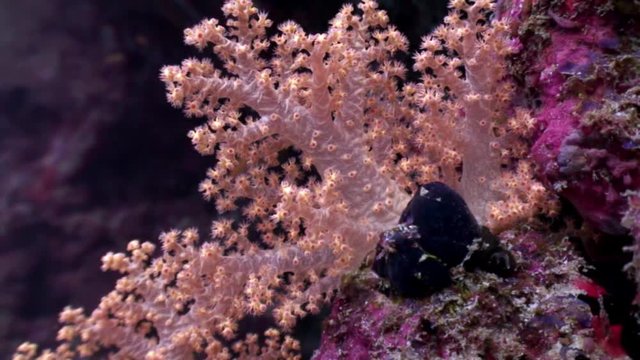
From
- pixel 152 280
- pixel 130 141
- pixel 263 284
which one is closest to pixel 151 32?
pixel 130 141

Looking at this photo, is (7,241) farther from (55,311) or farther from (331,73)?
(331,73)

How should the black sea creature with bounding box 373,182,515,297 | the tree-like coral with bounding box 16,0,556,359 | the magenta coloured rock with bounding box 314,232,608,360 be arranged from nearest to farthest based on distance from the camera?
1. the magenta coloured rock with bounding box 314,232,608,360
2. the black sea creature with bounding box 373,182,515,297
3. the tree-like coral with bounding box 16,0,556,359

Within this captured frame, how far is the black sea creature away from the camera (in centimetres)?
220

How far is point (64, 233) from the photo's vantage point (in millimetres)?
3111

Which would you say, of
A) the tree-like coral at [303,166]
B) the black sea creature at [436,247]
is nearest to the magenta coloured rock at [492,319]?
the black sea creature at [436,247]

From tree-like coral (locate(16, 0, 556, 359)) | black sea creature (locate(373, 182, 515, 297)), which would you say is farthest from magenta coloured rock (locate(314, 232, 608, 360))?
tree-like coral (locate(16, 0, 556, 359))

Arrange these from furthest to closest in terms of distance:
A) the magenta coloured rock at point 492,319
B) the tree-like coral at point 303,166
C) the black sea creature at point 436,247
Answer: the tree-like coral at point 303,166, the black sea creature at point 436,247, the magenta coloured rock at point 492,319

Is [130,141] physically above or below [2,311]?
above

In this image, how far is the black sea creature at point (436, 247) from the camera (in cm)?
220

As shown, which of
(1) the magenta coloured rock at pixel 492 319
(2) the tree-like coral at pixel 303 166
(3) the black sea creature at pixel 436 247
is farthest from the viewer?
(2) the tree-like coral at pixel 303 166

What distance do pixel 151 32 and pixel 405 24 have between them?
1.93m

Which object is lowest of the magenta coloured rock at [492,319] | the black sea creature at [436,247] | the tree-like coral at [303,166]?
the magenta coloured rock at [492,319]

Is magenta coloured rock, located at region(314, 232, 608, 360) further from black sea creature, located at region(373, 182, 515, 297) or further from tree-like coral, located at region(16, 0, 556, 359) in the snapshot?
tree-like coral, located at region(16, 0, 556, 359)

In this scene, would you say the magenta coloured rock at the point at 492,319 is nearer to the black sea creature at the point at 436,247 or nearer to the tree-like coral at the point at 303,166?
the black sea creature at the point at 436,247
